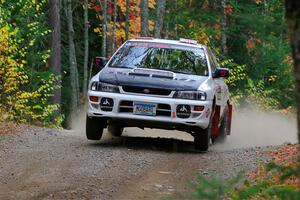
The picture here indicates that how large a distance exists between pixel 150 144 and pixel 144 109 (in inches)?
63.8

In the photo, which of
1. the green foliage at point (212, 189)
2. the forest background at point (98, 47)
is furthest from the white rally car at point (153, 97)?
Result: the green foliage at point (212, 189)

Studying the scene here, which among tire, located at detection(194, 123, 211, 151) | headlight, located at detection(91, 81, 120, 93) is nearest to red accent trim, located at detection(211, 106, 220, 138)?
tire, located at detection(194, 123, 211, 151)

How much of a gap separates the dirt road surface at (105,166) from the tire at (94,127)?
7.6 inches

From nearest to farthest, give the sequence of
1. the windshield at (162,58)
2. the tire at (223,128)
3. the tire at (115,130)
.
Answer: the windshield at (162,58)
the tire at (115,130)
the tire at (223,128)

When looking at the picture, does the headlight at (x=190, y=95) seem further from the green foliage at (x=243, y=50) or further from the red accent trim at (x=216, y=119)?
the green foliage at (x=243, y=50)

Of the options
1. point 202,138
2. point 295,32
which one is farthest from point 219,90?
point 295,32

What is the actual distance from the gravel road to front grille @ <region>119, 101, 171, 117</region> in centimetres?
64

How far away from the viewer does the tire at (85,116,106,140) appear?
12109 millimetres

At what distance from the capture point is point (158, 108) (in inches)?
449

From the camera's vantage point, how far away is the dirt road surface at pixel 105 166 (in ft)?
27.8

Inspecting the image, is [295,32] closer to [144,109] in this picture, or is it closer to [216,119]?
[144,109]

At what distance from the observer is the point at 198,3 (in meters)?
33.8

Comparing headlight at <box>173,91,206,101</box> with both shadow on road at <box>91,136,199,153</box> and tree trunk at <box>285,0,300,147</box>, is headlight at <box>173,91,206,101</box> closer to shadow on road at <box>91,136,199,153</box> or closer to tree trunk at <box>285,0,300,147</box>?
shadow on road at <box>91,136,199,153</box>

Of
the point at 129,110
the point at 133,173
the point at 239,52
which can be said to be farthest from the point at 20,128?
the point at 239,52
